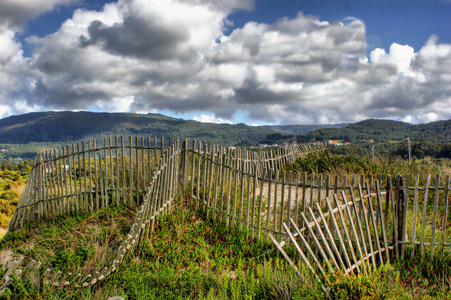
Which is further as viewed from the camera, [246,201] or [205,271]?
[246,201]

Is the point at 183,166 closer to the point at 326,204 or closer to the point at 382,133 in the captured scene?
the point at 326,204

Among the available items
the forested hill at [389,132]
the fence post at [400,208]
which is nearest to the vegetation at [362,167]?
the fence post at [400,208]

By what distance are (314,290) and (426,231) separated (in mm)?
4650

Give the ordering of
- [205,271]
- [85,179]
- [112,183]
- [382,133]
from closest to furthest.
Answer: [205,271] < [112,183] < [85,179] < [382,133]

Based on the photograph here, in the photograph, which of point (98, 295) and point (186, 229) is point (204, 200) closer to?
point (186, 229)

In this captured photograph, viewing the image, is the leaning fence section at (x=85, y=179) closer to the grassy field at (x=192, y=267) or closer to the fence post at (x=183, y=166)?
the fence post at (x=183, y=166)

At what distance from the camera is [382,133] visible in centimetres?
14600

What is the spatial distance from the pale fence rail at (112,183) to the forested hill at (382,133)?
310ft

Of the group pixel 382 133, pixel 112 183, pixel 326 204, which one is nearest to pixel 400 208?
pixel 326 204

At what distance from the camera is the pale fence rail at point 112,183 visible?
645 centimetres

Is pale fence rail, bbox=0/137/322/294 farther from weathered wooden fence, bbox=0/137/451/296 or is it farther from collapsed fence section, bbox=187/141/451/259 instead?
collapsed fence section, bbox=187/141/451/259

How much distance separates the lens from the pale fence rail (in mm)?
6453

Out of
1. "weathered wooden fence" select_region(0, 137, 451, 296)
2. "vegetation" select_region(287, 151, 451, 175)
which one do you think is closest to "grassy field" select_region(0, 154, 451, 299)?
"weathered wooden fence" select_region(0, 137, 451, 296)

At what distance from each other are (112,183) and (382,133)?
159 meters
